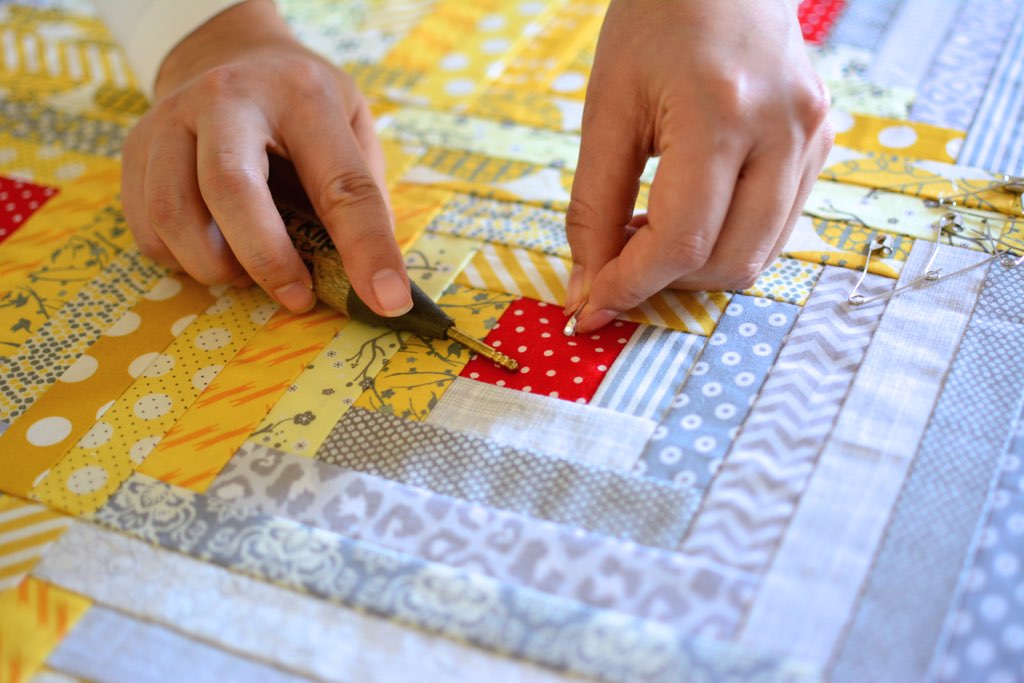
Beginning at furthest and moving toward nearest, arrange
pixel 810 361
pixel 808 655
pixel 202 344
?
pixel 202 344 → pixel 810 361 → pixel 808 655

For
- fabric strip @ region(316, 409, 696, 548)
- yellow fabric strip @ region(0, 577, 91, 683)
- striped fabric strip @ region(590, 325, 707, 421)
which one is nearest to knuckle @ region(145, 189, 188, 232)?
fabric strip @ region(316, 409, 696, 548)

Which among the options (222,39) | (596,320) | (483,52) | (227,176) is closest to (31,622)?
(227,176)

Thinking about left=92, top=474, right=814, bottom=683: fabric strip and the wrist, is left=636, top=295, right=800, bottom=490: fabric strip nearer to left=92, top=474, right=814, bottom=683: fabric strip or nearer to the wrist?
left=92, top=474, right=814, bottom=683: fabric strip

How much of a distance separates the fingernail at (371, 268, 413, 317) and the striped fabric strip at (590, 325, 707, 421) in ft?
0.84

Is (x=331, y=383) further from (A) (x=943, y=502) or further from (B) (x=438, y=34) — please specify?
(B) (x=438, y=34)

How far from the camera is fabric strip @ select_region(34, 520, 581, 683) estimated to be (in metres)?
0.80

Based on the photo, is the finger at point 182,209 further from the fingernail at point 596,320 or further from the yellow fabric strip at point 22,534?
the fingernail at point 596,320

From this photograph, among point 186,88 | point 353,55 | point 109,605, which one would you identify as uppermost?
point 186,88

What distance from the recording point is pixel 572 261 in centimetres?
119

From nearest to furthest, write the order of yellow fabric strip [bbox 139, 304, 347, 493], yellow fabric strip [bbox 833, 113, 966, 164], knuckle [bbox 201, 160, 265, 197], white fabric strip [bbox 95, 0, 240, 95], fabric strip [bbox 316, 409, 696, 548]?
fabric strip [bbox 316, 409, 696, 548] → yellow fabric strip [bbox 139, 304, 347, 493] → knuckle [bbox 201, 160, 265, 197] → yellow fabric strip [bbox 833, 113, 966, 164] → white fabric strip [bbox 95, 0, 240, 95]

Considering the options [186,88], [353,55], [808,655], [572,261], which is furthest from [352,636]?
[353,55]

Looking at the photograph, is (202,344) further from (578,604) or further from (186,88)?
(578,604)

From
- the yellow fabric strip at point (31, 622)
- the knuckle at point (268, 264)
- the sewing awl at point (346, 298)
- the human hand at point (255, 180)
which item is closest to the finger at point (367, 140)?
the human hand at point (255, 180)

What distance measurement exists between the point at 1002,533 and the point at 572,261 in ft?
1.92
